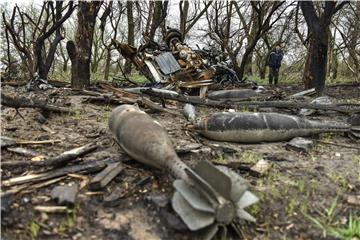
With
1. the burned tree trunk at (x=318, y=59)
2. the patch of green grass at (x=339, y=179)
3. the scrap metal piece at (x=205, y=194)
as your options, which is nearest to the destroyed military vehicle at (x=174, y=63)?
the burned tree trunk at (x=318, y=59)

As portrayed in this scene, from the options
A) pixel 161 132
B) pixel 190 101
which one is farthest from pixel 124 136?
pixel 190 101

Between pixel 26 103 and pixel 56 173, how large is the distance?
199cm

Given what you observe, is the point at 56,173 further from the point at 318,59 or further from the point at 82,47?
the point at 318,59

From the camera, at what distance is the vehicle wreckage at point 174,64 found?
990cm

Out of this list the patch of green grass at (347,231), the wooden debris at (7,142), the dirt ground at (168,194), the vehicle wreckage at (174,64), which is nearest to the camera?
the dirt ground at (168,194)

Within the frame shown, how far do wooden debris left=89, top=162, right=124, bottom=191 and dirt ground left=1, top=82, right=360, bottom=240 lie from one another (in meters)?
0.05

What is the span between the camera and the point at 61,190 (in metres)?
3.55

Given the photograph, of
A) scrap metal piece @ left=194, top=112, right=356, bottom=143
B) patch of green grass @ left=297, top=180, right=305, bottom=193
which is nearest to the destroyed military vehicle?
scrap metal piece @ left=194, top=112, right=356, bottom=143

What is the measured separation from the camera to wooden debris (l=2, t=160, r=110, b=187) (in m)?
3.71

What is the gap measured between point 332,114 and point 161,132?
4560mm

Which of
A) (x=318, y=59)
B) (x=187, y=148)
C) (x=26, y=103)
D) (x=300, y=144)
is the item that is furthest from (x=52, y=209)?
(x=318, y=59)

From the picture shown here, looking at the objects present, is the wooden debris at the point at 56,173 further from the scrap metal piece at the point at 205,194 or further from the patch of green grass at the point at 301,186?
the patch of green grass at the point at 301,186

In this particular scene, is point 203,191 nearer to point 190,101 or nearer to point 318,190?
point 318,190

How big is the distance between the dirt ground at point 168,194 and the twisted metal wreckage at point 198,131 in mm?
159
